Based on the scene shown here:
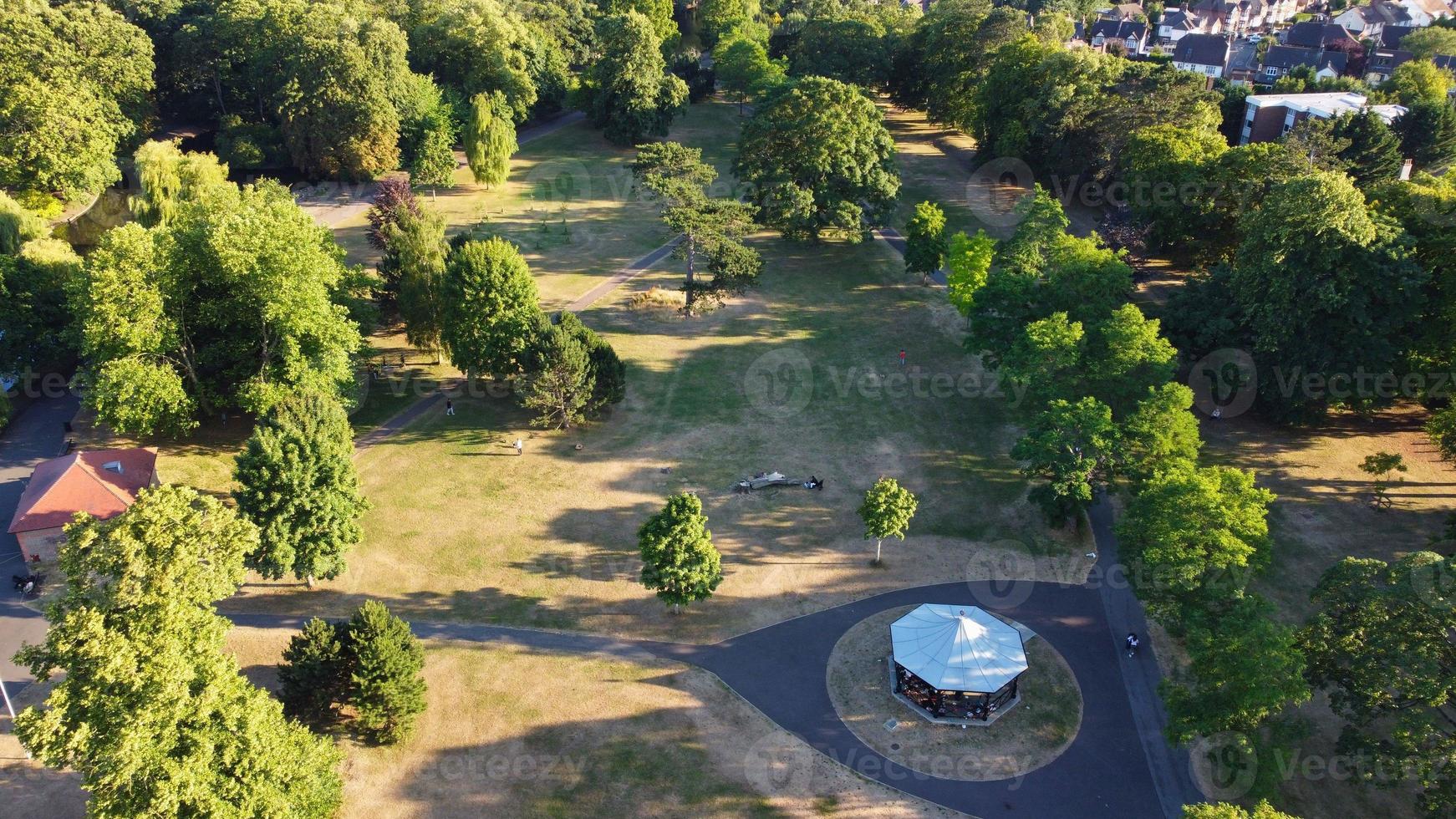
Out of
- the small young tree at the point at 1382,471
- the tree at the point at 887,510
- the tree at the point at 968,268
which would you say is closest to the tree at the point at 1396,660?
the tree at the point at 887,510

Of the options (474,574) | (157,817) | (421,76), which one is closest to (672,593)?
(474,574)

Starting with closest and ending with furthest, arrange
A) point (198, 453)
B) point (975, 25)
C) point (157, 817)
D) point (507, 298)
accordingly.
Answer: point (157, 817), point (198, 453), point (507, 298), point (975, 25)

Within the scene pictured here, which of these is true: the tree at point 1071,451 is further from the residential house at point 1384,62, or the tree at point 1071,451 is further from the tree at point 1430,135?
the residential house at point 1384,62

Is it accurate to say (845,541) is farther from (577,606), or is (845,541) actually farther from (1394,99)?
(1394,99)

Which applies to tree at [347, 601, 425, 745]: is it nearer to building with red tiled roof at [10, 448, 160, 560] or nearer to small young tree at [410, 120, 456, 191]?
building with red tiled roof at [10, 448, 160, 560]

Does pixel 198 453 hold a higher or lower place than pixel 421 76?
lower

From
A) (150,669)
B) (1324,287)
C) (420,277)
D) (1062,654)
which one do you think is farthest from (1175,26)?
(150,669)

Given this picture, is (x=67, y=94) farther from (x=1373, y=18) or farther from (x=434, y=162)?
(x=1373, y=18)
